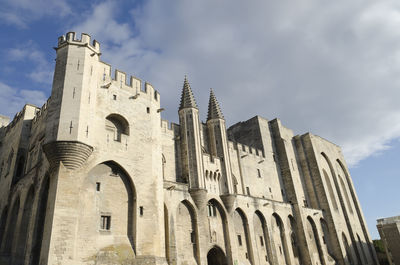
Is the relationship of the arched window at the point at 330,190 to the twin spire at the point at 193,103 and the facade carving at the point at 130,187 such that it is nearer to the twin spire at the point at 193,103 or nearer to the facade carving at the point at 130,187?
the facade carving at the point at 130,187

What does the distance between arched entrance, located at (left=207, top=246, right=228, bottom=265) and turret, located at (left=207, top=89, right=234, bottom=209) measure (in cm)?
368

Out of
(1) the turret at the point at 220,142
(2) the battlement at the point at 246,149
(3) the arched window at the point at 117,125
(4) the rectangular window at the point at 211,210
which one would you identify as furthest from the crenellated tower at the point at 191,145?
(2) the battlement at the point at 246,149

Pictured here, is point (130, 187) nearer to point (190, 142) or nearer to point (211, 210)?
point (190, 142)

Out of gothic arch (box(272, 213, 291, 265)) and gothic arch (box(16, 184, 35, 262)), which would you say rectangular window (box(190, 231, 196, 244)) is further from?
gothic arch (box(16, 184, 35, 262))

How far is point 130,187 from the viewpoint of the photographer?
1953cm

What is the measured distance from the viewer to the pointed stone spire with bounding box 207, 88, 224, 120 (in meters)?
31.6

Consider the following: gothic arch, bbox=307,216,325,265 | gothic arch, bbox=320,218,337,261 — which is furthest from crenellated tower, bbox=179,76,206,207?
gothic arch, bbox=320,218,337,261

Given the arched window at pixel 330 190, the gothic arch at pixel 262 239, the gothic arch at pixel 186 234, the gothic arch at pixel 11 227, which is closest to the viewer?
the gothic arch at pixel 11 227

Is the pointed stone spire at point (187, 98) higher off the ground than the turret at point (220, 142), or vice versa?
the pointed stone spire at point (187, 98)

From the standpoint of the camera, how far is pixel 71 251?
15148mm

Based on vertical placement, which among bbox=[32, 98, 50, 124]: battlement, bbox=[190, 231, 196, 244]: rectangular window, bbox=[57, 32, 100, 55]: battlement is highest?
bbox=[57, 32, 100, 55]: battlement

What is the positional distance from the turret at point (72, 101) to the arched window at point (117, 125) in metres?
2.00

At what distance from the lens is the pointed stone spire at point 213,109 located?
31.6 m

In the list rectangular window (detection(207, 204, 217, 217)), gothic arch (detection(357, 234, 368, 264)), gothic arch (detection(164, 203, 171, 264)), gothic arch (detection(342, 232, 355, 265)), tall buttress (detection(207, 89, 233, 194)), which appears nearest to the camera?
gothic arch (detection(164, 203, 171, 264))
